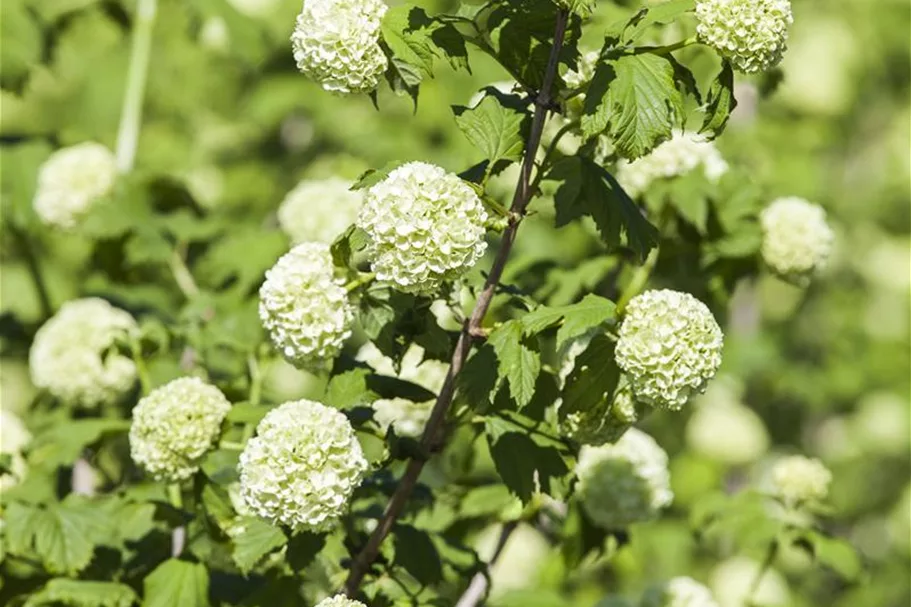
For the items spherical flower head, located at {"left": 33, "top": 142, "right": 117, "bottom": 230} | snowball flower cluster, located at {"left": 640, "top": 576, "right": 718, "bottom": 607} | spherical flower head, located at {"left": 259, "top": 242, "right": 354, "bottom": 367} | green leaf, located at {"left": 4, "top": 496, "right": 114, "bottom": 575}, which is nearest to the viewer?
spherical flower head, located at {"left": 259, "top": 242, "right": 354, "bottom": 367}

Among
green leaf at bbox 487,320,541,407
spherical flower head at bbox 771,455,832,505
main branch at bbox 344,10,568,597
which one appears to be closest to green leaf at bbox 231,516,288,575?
main branch at bbox 344,10,568,597

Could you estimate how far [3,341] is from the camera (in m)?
4.41

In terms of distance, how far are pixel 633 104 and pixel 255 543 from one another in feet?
3.27

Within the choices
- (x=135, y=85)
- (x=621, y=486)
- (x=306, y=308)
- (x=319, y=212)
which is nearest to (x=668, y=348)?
(x=306, y=308)

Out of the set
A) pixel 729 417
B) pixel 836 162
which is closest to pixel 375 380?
pixel 729 417

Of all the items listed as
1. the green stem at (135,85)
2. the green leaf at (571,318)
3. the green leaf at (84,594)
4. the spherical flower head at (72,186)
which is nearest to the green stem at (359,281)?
the green leaf at (571,318)

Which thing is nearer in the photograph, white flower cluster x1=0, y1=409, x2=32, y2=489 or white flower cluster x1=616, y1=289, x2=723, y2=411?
white flower cluster x1=616, y1=289, x2=723, y2=411

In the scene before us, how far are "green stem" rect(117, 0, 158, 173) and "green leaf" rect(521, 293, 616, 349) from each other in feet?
8.24

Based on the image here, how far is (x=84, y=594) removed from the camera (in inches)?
110

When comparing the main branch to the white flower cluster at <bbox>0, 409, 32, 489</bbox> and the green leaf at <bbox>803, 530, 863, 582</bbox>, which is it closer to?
the white flower cluster at <bbox>0, 409, 32, 489</bbox>

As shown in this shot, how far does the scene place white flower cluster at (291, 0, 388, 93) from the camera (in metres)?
2.40

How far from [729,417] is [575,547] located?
10.4 ft

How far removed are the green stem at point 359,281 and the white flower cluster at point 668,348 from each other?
1.46ft

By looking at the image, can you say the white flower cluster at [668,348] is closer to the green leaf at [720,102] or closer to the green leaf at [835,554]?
the green leaf at [720,102]
